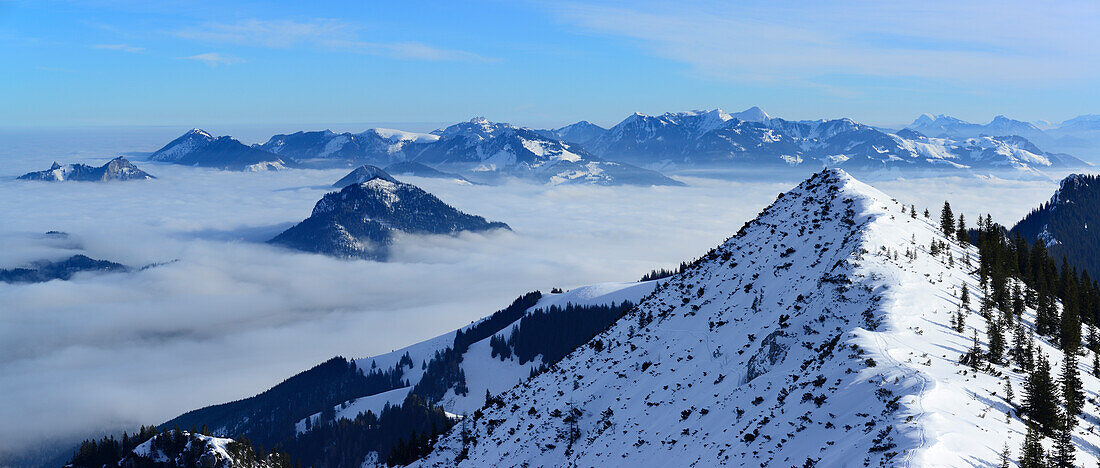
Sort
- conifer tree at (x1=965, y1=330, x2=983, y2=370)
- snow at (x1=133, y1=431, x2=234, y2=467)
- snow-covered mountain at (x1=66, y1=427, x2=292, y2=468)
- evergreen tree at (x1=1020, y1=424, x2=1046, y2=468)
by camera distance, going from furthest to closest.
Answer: snow at (x1=133, y1=431, x2=234, y2=467)
snow-covered mountain at (x1=66, y1=427, x2=292, y2=468)
conifer tree at (x1=965, y1=330, x2=983, y2=370)
evergreen tree at (x1=1020, y1=424, x2=1046, y2=468)

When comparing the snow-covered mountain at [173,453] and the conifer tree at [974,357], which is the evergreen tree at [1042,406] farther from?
the snow-covered mountain at [173,453]

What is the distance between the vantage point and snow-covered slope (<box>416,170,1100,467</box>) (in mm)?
33625

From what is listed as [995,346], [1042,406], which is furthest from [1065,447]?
[995,346]

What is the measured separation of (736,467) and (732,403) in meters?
9.08

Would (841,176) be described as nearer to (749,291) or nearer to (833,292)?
(749,291)

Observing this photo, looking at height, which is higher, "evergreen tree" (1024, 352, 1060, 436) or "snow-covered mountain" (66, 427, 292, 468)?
"evergreen tree" (1024, 352, 1060, 436)

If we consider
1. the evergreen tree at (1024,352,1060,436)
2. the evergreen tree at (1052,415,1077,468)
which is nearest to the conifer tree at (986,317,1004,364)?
the evergreen tree at (1052,415,1077,468)

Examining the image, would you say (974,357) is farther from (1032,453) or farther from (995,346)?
(1032,453)

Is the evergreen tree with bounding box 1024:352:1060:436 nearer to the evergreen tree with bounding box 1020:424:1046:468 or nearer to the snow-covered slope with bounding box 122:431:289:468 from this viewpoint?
the evergreen tree with bounding box 1020:424:1046:468

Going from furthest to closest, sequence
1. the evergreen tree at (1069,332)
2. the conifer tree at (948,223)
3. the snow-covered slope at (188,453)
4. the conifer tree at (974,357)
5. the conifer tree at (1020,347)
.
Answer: the snow-covered slope at (188,453)
the conifer tree at (948,223)
the evergreen tree at (1069,332)
the conifer tree at (1020,347)
the conifer tree at (974,357)

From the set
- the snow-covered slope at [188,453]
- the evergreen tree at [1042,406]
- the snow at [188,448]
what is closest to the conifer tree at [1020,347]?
the evergreen tree at [1042,406]

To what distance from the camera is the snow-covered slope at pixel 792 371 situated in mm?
33625

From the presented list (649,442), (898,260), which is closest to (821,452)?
(649,442)

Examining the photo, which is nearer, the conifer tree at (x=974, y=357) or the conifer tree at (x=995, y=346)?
the conifer tree at (x=974, y=357)
